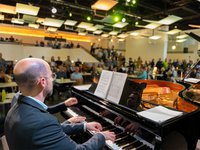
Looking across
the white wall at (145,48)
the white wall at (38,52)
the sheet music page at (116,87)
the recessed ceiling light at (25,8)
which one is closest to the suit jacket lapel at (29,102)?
the sheet music page at (116,87)

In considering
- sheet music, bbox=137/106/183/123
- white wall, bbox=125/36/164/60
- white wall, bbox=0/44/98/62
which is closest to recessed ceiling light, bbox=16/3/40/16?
sheet music, bbox=137/106/183/123

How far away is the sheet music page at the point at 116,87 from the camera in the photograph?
2193 millimetres

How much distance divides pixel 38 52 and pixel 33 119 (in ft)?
44.1

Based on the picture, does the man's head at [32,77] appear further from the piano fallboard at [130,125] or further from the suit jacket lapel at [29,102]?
the piano fallboard at [130,125]

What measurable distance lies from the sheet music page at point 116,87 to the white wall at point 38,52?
37.2ft

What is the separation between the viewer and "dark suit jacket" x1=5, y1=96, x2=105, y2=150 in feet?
3.64

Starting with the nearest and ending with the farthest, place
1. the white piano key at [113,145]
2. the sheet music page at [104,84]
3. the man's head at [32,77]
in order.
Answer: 1. the man's head at [32,77]
2. the white piano key at [113,145]
3. the sheet music page at [104,84]

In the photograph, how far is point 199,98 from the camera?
123 inches

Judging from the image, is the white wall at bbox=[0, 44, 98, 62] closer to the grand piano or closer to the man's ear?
the grand piano

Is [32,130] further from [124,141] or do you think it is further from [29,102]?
[124,141]

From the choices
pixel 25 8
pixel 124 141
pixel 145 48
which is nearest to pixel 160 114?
pixel 124 141

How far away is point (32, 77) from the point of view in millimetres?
1247

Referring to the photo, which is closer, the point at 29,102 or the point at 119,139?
the point at 29,102

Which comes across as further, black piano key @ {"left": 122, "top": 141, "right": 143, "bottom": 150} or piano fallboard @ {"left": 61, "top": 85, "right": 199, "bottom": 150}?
black piano key @ {"left": 122, "top": 141, "right": 143, "bottom": 150}
